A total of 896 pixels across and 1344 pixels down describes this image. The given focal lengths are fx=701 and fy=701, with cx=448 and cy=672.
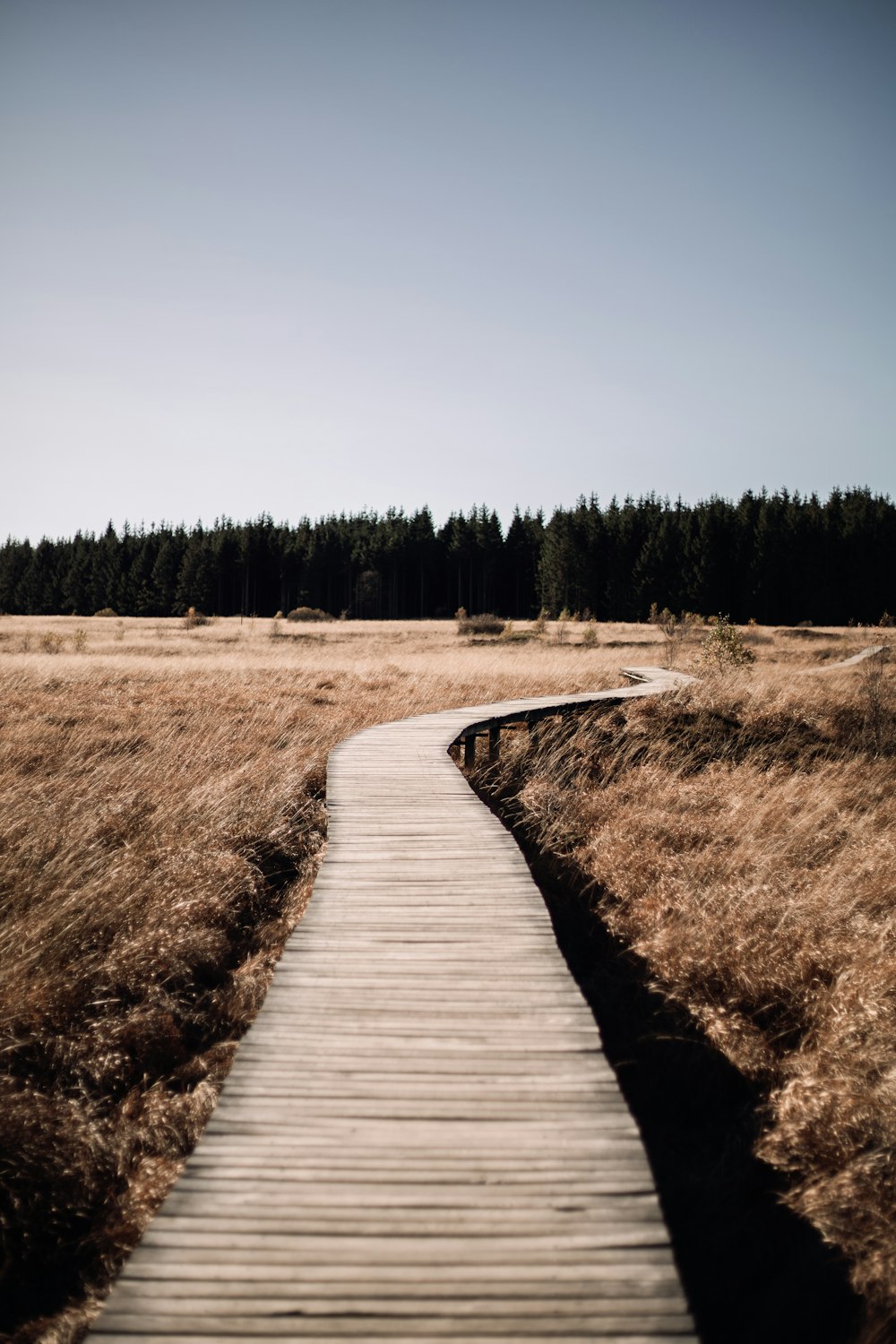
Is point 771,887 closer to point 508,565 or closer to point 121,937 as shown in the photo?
point 121,937

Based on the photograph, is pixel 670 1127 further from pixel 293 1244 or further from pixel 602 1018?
pixel 293 1244

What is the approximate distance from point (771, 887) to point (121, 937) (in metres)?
5.21

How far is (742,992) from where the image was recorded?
4.70 meters

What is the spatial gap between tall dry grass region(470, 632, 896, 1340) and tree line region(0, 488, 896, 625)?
173 feet

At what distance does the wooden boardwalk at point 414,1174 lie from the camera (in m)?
1.84

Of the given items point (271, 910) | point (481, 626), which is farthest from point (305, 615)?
point (271, 910)

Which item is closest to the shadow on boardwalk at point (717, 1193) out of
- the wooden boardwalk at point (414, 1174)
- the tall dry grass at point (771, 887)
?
the tall dry grass at point (771, 887)

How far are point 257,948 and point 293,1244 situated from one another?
3.46 metres

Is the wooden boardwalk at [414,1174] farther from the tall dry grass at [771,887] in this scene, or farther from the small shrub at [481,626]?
the small shrub at [481,626]

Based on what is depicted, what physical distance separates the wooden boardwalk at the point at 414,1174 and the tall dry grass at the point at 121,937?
1048 mm

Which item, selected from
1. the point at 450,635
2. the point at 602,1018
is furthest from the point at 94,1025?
the point at 450,635

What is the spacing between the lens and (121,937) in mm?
4766

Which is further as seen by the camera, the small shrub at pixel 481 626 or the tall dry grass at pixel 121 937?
the small shrub at pixel 481 626

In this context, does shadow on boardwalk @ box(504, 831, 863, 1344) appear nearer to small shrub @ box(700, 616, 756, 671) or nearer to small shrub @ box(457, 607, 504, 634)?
small shrub @ box(700, 616, 756, 671)
